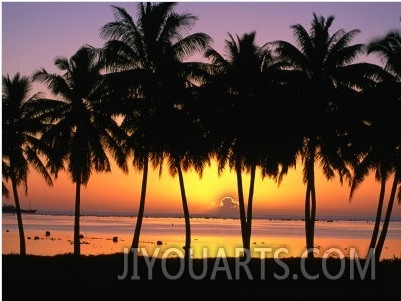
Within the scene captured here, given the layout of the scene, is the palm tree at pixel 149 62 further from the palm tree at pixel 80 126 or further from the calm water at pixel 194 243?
the calm water at pixel 194 243

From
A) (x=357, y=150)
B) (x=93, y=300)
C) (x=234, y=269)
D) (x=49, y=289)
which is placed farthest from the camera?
(x=357, y=150)

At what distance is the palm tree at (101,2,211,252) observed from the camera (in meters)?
29.9

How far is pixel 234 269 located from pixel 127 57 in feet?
37.3

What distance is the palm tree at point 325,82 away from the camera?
30.1 metres

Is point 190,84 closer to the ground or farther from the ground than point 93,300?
farther from the ground

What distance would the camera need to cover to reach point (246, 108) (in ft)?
101

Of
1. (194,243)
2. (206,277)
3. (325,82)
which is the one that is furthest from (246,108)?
(194,243)

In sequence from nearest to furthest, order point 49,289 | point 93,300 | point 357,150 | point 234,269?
1. point 93,300
2. point 49,289
3. point 234,269
4. point 357,150

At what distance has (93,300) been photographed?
63.9ft

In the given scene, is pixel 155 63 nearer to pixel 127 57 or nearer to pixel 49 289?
pixel 127 57

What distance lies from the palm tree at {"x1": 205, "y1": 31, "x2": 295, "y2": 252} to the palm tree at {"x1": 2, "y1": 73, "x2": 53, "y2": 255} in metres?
9.70

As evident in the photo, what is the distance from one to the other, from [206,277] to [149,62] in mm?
11458

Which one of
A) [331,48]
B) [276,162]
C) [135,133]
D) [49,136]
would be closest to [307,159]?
[276,162]

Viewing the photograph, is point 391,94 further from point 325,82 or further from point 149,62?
point 149,62
